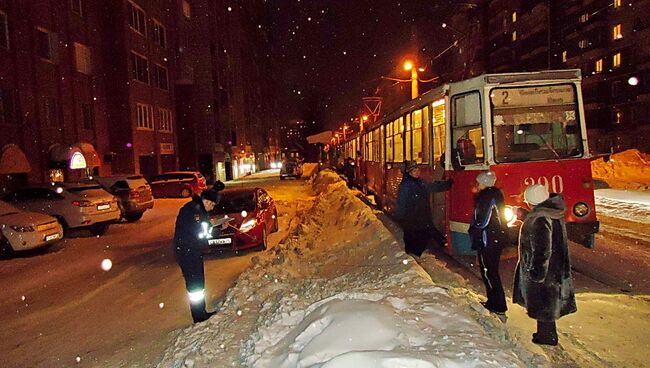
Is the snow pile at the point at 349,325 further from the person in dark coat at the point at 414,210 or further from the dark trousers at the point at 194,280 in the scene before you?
the person in dark coat at the point at 414,210

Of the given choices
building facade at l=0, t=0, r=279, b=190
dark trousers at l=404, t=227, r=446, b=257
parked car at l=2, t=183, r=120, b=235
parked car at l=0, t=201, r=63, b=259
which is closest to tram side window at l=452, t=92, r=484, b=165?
dark trousers at l=404, t=227, r=446, b=257

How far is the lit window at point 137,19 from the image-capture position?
105ft

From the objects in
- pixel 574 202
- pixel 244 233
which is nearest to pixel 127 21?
pixel 244 233

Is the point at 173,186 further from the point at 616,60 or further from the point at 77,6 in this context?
the point at 616,60

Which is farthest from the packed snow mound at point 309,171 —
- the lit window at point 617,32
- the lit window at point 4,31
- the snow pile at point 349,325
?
the snow pile at point 349,325

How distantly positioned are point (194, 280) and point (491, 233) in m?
3.74

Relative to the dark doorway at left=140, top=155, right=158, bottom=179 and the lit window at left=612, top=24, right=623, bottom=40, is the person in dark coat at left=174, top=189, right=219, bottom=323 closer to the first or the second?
the dark doorway at left=140, top=155, right=158, bottom=179

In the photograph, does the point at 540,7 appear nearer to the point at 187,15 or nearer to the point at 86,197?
the point at 187,15

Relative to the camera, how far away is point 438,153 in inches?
384

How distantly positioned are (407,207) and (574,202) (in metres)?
2.80

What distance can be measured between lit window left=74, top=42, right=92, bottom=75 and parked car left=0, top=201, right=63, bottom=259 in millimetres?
16498

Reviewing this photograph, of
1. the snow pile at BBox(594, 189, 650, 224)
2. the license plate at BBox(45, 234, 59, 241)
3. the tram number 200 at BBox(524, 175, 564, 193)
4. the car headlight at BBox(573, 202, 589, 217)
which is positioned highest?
the tram number 200 at BBox(524, 175, 564, 193)

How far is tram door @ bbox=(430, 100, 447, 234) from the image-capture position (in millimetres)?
9398

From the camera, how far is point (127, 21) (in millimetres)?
31094
